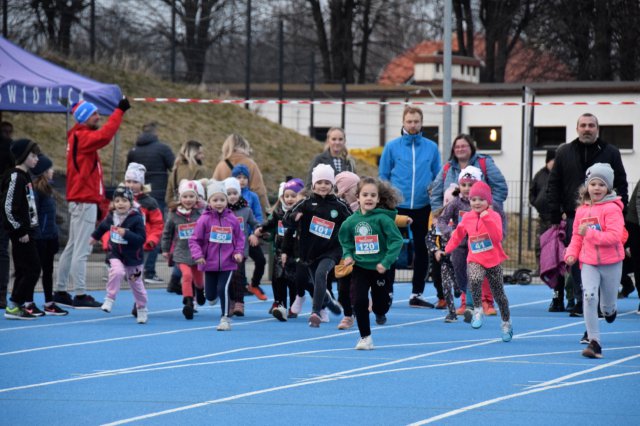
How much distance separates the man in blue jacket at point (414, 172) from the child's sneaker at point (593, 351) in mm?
4396

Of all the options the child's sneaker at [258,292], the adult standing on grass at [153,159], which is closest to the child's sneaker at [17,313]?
the child's sneaker at [258,292]

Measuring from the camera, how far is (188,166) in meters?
17.5

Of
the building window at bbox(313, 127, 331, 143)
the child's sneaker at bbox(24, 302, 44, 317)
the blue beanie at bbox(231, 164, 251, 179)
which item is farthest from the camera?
the building window at bbox(313, 127, 331, 143)

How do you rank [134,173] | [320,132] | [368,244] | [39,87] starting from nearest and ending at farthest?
[368,244] → [134,173] → [39,87] → [320,132]

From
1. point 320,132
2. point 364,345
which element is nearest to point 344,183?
point 364,345

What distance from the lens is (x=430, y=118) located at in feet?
140

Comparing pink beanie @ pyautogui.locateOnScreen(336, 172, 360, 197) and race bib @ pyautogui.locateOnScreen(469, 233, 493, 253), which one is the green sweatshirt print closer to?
race bib @ pyautogui.locateOnScreen(469, 233, 493, 253)

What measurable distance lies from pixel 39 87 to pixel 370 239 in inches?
387

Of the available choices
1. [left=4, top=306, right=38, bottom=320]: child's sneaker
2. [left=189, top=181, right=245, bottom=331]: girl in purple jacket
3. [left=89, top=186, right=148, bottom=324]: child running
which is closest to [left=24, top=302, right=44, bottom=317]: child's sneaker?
[left=4, top=306, right=38, bottom=320]: child's sneaker

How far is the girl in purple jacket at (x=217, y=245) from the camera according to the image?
43.1 ft

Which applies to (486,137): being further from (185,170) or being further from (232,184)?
(232,184)

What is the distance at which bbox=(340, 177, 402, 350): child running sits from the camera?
36.7 feet

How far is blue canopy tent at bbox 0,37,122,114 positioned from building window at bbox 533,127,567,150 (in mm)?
24319

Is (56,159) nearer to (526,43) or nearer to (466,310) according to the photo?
(466,310)
